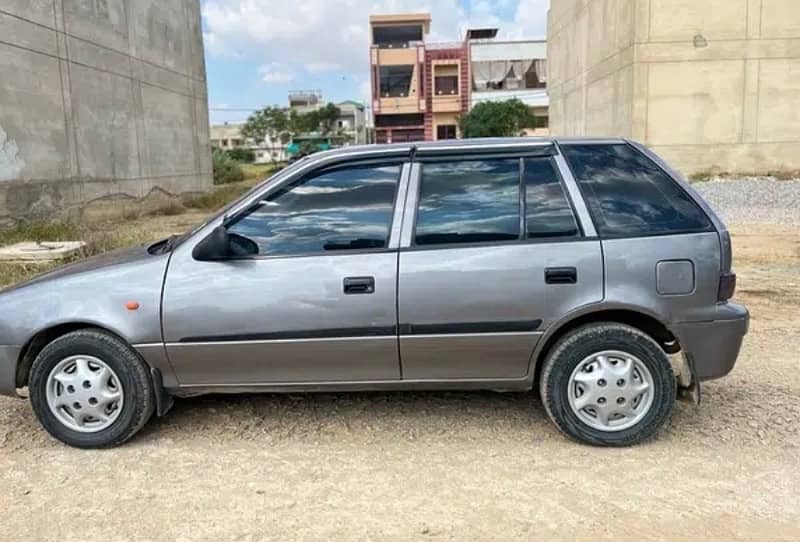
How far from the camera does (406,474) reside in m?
3.40

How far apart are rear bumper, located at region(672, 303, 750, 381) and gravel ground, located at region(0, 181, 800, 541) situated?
450 millimetres

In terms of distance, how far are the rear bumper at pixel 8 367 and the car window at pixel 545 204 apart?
3013 mm

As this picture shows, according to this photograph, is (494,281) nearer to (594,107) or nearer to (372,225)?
(372,225)

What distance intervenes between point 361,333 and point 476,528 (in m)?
1.21

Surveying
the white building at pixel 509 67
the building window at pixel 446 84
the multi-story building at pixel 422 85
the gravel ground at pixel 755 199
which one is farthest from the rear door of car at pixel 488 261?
the white building at pixel 509 67

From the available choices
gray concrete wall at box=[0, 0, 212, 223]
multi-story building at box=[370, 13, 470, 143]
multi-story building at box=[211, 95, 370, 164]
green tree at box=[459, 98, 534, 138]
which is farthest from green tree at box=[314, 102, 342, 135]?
gray concrete wall at box=[0, 0, 212, 223]

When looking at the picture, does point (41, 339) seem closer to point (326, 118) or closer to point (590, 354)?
point (590, 354)

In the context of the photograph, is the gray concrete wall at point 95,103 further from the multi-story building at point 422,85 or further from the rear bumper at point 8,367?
the multi-story building at point 422,85

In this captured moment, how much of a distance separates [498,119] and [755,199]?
105 feet

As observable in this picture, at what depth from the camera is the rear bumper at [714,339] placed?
3.58 metres

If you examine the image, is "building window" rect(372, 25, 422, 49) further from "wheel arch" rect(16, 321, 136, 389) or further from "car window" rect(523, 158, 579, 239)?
"wheel arch" rect(16, 321, 136, 389)

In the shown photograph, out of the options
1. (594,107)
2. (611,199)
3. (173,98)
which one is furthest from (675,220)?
(594,107)

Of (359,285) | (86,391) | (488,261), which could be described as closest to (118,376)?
(86,391)

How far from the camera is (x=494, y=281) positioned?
3.56 m
